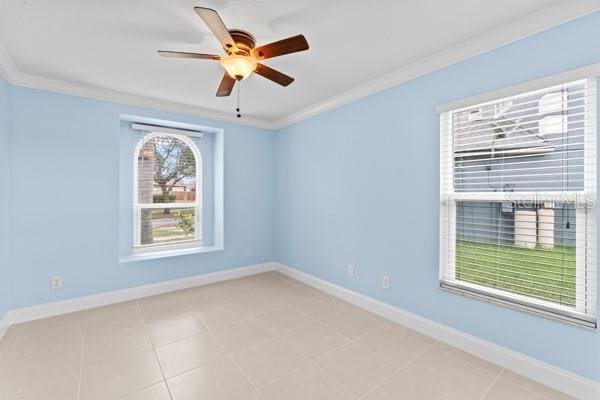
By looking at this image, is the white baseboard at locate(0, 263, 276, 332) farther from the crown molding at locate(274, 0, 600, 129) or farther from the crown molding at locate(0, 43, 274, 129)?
the crown molding at locate(274, 0, 600, 129)

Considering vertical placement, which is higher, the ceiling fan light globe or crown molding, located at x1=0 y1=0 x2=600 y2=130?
crown molding, located at x1=0 y1=0 x2=600 y2=130

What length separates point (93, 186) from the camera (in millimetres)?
2928

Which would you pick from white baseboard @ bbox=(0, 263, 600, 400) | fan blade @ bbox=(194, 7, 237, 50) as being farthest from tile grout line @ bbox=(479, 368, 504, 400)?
fan blade @ bbox=(194, 7, 237, 50)

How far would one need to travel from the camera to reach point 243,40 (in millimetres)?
1854

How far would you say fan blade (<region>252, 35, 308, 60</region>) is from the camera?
159cm

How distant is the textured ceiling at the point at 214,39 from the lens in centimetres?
166

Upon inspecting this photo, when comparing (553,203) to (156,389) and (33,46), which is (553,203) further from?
(33,46)

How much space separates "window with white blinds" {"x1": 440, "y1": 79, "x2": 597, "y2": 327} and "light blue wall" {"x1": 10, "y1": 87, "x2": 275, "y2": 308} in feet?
10.6

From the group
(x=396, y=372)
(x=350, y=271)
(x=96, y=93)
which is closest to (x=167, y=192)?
(x=96, y=93)

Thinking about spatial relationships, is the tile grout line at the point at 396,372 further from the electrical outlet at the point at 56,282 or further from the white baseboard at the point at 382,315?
the electrical outlet at the point at 56,282

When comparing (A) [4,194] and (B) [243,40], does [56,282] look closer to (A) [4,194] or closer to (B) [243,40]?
(A) [4,194]

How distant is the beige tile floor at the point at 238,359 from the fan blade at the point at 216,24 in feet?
7.04

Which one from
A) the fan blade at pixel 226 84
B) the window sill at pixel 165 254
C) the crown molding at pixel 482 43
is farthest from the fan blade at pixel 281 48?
the window sill at pixel 165 254

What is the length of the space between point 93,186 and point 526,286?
13.3 feet
